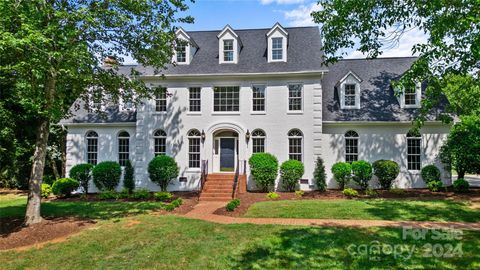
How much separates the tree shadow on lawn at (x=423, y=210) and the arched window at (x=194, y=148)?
31.3ft

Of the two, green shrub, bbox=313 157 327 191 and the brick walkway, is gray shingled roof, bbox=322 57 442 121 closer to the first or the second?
green shrub, bbox=313 157 327 191

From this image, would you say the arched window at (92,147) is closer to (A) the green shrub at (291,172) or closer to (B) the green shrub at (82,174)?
(B) the green shrub at (82,174)

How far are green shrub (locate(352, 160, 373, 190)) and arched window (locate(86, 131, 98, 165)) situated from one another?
1575 cm

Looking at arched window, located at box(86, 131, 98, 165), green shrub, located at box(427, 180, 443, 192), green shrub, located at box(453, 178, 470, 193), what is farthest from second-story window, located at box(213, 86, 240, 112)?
green shrub, located at box(453, 178, 470, 193)

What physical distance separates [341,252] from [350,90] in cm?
1339

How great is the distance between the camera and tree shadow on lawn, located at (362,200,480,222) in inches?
407

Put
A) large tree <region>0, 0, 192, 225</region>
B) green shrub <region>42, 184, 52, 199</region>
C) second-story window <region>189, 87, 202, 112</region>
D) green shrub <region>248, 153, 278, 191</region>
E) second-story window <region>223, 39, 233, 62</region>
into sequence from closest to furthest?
large tree <region>0, 0, 192, 225</region> < green shrub <region>248, 153, 278, 191</region> < green shrub <region>42, 184, 52, 199</region> < second-story window <region>189, 87, 202, 112</region> < second-story window <region>223, 39, 233, 62</region>

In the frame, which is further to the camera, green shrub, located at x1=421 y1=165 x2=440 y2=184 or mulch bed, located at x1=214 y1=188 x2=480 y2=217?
green shrub, located at x1=421 y1=165 x2=440 y2=184

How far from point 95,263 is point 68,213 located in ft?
21.5

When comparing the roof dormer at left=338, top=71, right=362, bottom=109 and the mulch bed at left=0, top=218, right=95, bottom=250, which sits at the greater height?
the roof dormer at left=338, top=71, right=362, bottom=109

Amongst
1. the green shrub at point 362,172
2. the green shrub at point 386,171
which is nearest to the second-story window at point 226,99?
the green shrub at point 362,172

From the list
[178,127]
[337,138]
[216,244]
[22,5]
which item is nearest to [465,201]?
[337,138]

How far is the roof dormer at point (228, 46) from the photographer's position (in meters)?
18.5

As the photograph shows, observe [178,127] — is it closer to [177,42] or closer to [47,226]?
[177,42]
